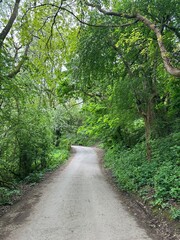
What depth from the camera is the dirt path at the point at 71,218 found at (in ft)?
13.9

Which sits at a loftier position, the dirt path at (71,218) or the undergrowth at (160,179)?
the undergrowth at (160,179)

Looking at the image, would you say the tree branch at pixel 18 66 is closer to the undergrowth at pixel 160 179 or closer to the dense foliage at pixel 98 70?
the dense foliage at pixel 98 70

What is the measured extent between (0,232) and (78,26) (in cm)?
710

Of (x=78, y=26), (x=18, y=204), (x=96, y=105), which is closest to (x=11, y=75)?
(x=78, y=26)

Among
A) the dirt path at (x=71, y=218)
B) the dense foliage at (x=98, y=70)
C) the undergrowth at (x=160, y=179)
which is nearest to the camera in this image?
the dirt path at (x=71, y=218)

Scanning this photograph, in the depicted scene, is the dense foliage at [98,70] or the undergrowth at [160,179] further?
the dense foliage at [98,70]

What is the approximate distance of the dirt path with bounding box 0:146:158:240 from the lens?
13.9 ft

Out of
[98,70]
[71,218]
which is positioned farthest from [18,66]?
[71,218]

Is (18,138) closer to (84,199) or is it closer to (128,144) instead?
(84,199)

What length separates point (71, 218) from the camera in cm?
514

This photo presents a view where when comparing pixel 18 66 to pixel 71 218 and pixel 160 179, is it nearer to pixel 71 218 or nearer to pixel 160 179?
pixel 71 218

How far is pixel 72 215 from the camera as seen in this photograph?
211 inches

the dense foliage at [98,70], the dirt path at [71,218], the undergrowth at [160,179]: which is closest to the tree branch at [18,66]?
the dense foliage at [98,70]

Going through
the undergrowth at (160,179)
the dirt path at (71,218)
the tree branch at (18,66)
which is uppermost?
the tree branch at (18,66)
